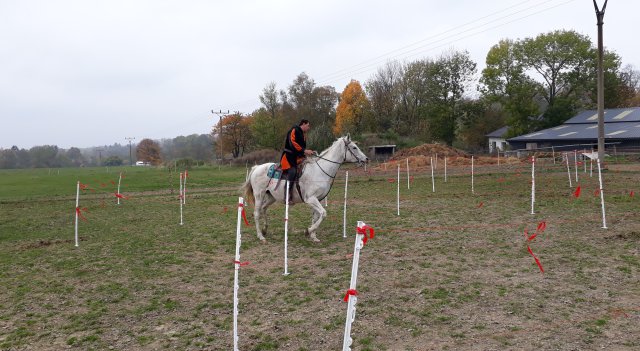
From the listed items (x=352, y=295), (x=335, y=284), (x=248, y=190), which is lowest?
(x=335, y=284)

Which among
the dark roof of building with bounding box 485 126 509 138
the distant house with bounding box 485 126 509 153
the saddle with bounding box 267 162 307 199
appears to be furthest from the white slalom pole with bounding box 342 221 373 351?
the dark roof of building with bounding box 485 126 509 138

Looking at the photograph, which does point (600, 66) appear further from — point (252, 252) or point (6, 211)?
point (6, 211)

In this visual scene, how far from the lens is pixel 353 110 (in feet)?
215

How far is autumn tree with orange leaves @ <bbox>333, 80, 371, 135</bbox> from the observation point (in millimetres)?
A: 64688

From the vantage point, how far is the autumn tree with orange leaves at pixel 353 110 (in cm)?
6469

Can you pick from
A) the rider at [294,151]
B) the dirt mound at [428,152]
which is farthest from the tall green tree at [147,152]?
the rider at [294,151]

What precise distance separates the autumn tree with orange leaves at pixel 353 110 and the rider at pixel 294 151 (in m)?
52.8

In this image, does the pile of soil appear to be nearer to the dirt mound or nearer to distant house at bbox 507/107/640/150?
the dirt mound

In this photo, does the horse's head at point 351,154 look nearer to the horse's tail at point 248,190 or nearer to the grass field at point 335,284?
the grass field at point 335,284

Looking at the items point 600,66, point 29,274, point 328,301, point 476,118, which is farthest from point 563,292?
point 476,118

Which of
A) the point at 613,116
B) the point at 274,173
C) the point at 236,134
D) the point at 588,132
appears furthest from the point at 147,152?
the point at 274,173

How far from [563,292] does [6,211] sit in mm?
22305

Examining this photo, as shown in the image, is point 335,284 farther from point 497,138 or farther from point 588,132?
point 497,138

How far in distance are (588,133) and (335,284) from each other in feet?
157
